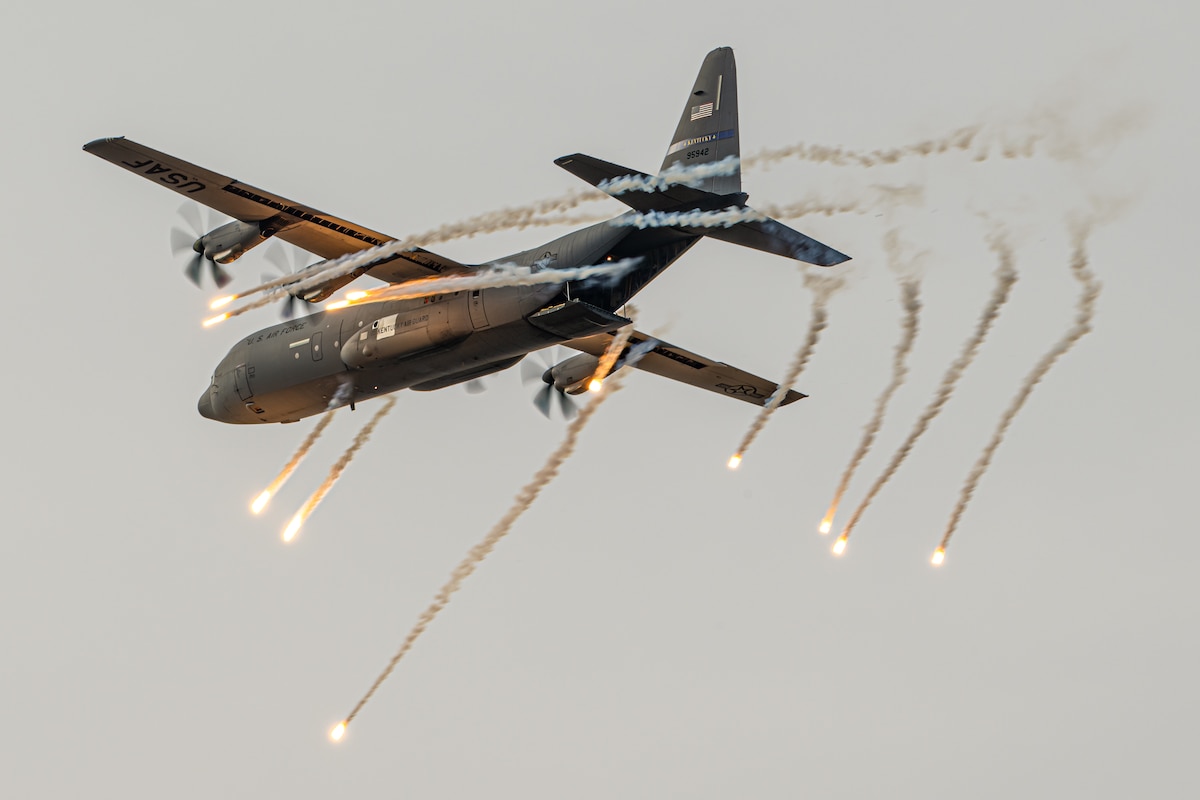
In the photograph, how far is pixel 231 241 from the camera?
28250mm

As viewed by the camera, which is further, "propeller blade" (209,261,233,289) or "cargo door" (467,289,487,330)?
"propeller blade" (209,261,233,289)

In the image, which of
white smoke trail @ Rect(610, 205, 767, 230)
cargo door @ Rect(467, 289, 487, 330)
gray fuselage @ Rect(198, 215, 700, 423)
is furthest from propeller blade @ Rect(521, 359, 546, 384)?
white smoke trail @ Rect(610, 205, 767, 230)

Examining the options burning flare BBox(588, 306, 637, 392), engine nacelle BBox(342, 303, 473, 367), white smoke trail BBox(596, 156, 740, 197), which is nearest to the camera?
white smoke trail BBox(596, 156, 740, 197)

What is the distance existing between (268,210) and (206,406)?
574cm

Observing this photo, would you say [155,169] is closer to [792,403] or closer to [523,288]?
[523,288]

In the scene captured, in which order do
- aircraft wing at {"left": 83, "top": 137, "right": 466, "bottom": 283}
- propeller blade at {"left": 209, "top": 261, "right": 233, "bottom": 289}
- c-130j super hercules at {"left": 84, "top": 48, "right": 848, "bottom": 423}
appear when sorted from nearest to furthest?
aircraft wing at {"left": 83, "top": 137, "right": 466, "bottom": 283} < c-130j super hercules at {"left": 84, "top": 48, "right": 848, "bottom": 423} < propeller blade at {"left": 209, "top": 261, "right": 233, "bottom": 289}

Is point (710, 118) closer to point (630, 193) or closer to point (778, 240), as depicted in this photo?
point (778, 240)

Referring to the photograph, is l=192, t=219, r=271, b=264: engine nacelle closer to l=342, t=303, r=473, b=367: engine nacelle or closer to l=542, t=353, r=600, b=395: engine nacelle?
l=342, t=303, r=473, b=367: engine nacelle

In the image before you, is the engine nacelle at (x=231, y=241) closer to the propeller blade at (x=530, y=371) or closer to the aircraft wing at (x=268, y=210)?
the aircraft wing at (x=268, y=210)

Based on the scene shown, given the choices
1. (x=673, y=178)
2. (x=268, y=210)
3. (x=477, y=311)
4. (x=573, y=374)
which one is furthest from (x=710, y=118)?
(x=268, y=210)

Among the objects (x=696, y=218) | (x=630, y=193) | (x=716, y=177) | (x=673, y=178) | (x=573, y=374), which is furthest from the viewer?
(x=573, y=374)

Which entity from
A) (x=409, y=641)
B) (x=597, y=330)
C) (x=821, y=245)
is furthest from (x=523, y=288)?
(x=409, y=641)

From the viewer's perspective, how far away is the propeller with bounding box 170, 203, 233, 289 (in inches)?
1134

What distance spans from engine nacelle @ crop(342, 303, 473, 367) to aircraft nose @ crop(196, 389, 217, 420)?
13.2 feet
